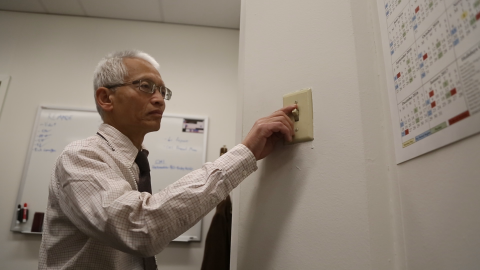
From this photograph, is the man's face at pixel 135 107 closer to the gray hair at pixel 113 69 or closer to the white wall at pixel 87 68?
the gray hair at pixel 113 69

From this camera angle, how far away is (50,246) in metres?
0.65

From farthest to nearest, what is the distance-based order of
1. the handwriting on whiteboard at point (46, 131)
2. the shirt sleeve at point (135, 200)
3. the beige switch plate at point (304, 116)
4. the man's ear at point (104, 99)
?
the handwriting on whiteboard at point (46, 131) < the man's ear at point (104, 99) < the beige switch plate at point (304, 116) < the shirt sleeve at point (135, 200)

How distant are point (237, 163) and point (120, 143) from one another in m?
0.38

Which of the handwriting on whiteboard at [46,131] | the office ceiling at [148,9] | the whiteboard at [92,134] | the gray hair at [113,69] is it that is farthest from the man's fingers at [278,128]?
the handwriting on whiteboard at [46,131]

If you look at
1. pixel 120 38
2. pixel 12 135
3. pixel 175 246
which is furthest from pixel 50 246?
pixel 120 38

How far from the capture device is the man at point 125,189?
511 mm

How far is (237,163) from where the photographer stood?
60 cm

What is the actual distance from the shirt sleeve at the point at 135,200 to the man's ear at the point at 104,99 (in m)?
0.27

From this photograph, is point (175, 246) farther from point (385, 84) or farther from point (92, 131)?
point (385, 84)

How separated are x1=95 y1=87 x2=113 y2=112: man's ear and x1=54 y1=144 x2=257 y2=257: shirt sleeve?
27 centimetres

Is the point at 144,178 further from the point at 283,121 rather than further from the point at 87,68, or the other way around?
the point at 87,68

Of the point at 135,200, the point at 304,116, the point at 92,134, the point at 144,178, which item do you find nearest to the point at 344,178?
the point at 304,116

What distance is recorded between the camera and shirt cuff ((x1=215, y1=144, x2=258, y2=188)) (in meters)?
0.59

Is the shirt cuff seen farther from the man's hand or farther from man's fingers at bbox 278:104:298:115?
man's fingers at bbox 278:104:298:115
